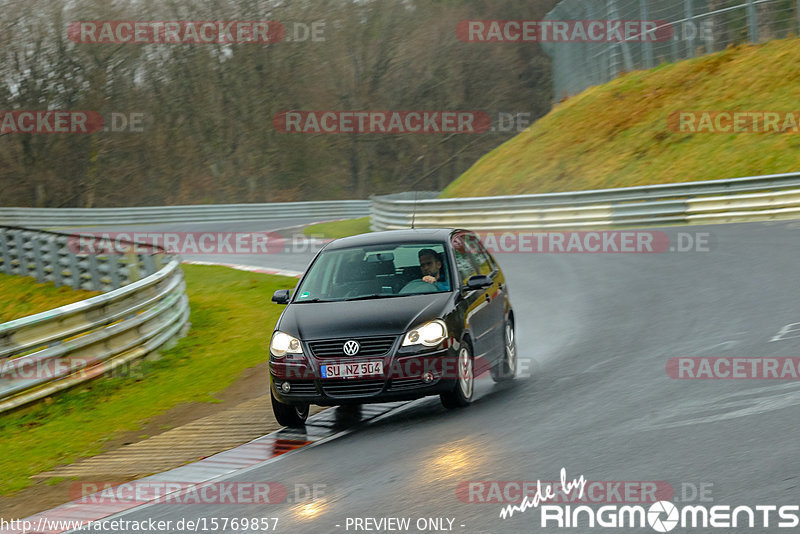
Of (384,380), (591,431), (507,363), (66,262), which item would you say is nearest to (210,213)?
(66,262)

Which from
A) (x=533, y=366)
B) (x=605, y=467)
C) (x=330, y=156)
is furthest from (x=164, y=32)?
(x=605, y=467)

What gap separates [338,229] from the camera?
34719 millimetres

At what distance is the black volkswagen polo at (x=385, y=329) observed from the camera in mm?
8430

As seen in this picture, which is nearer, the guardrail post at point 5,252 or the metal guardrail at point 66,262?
the metal guardrail at point 66,262

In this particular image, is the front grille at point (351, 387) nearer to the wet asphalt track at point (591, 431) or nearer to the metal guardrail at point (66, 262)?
the wet asphalt track at point (591, 431)

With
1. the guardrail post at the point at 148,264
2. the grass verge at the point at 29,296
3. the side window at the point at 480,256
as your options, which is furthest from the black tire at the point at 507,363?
the grass verge at the point at 29,296

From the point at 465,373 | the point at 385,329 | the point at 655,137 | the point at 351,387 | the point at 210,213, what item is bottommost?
the point at 210,213

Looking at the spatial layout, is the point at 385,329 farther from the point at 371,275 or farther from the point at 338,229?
the point at 338,229

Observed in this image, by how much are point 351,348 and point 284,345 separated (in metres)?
0.63

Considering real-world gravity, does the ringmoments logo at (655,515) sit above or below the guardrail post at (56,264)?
above

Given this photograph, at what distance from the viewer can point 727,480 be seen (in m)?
5.66

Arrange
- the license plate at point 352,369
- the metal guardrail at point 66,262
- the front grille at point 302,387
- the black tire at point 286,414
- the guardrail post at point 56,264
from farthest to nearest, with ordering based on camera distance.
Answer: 1. the guardrail post at point 56,264
2. the metal guardrail at point 66,262
3. the black tire at point 286,414
4. the front grille at point 302,387
5. the license plate at point 352,369

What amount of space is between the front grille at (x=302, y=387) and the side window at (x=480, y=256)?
2.49 m

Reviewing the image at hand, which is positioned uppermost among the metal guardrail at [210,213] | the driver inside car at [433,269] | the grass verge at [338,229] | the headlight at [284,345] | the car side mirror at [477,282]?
the driver inside car at [433,269]
